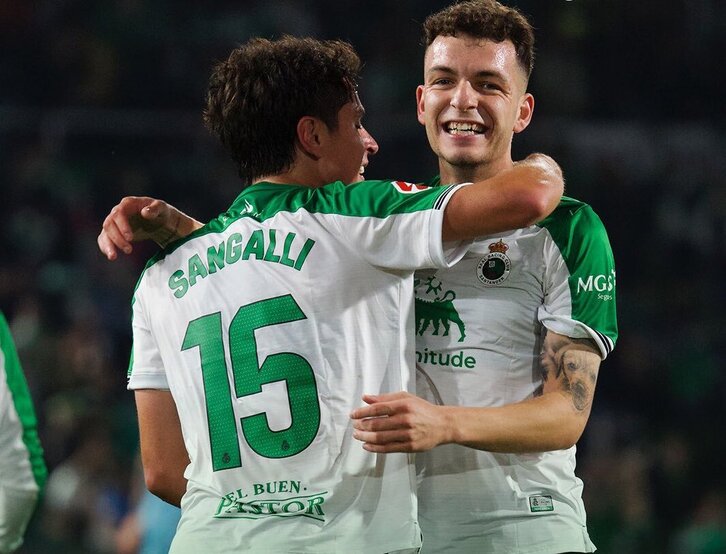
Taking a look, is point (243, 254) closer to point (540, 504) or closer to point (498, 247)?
point (498, 247)

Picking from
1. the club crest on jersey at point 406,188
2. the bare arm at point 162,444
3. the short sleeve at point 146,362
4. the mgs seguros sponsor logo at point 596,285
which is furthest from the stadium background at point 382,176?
the club crest on jersey at point 406,188

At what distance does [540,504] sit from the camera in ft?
9.93

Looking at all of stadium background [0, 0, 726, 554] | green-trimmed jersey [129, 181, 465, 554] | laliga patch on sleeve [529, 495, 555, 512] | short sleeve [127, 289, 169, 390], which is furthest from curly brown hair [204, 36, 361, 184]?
stadium background [0, 0, 726, 554]

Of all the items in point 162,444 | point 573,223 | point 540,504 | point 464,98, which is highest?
point 464,98

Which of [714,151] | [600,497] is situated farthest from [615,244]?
[600,497]

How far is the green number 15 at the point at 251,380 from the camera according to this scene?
2.64m

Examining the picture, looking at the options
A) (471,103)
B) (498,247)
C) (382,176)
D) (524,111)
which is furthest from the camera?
(382,176)

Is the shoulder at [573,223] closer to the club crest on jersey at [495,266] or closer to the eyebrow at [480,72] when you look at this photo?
the club crest on jersey at [495,266]

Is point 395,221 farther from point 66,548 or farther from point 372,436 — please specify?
point 66,548

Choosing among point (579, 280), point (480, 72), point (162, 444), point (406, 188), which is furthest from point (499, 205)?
point (162, 444)

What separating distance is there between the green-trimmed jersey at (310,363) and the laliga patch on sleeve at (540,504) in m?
0.49

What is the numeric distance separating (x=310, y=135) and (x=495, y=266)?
2.12ft

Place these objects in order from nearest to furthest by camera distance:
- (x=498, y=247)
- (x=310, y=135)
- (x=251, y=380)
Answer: (x=251, y=380)
(x=310, y=135)
(x=498, y=247)

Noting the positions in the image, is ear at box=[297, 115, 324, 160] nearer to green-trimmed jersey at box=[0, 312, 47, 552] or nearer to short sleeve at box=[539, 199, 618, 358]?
short sleeve at box=[539, 199, 618, 358]
